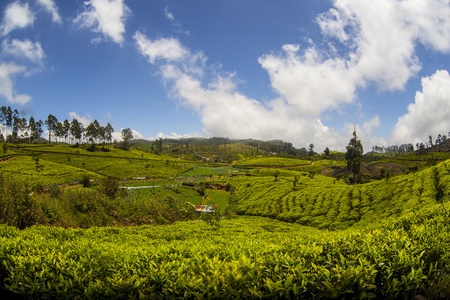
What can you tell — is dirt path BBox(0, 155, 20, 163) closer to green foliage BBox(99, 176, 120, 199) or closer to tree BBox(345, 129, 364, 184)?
green foliage BBox(99, 176, 120, 199)

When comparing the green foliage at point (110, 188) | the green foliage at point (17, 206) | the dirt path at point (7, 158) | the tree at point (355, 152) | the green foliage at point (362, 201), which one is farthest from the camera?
the dirt path at point (7, 158)

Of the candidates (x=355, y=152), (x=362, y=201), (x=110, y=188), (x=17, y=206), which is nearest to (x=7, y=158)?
(x=110, y=188)

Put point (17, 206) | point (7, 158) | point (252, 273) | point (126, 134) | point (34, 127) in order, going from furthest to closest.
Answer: point (126, 134) < point (34, 127) < point (7, 158) < point (17, 206) < point (252, 273)

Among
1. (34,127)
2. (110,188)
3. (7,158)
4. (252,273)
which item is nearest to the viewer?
(252,273)

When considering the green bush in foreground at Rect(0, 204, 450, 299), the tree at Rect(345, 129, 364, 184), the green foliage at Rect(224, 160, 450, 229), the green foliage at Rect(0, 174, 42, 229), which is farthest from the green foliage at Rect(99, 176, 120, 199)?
the tree at Rect(345, 129, 364, 184)

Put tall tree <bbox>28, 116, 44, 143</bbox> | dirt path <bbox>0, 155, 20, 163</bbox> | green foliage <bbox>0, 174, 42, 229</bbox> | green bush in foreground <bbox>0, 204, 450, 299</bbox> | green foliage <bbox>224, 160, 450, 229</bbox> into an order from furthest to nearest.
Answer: tall tree <bbox>28, 116, 44, 143</bbox> → dirt path <bbox>0, 155, 20, 163</bbox> → green foliage <bbox>224, 160, 450, 229</bbox> → green foliage <bbox>0, 174, 42, 229</bbox> → green bush in foreground <bbox>0, 204, 450, 299</bbox>

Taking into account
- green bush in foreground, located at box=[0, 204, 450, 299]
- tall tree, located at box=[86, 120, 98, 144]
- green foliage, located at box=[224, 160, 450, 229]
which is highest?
tall tree, located at box=[86, 120, 98, 144]

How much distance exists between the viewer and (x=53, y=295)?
3.57 m

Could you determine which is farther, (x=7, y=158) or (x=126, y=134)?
(x=126, y=134)

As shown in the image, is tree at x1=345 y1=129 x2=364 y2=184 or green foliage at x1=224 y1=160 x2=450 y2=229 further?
tree at x1=345 y1=129 x2=364 y2=184

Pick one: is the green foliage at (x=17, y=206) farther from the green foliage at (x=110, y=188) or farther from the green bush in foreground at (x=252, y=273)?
the green foliage at (x=110, y=188)

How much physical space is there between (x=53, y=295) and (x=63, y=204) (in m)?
13.2

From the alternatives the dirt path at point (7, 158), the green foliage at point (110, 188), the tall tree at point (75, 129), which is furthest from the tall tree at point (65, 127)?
the green foliage at point (110, 188)

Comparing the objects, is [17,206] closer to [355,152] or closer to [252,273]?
[252,273]
